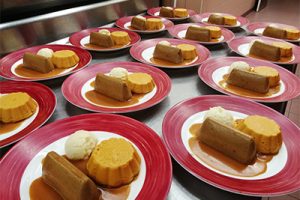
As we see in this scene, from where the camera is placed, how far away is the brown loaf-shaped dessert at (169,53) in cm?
130

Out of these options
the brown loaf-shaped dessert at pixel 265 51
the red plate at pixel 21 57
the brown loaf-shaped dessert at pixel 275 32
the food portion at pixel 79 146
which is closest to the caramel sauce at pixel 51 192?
the food portion at pixel 79 146

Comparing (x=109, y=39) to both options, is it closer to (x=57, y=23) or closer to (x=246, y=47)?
(x=57, y=23)

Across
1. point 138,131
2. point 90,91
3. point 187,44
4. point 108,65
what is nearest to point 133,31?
point 187,44

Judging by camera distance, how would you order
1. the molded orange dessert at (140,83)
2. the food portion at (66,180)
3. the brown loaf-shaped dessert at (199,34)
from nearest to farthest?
the food portion at (66,180)
the molded orange dessert at (140,83)
the brown loaf-shaped dessert at (199,34)

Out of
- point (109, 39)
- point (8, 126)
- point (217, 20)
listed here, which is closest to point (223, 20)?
point (217, 20)

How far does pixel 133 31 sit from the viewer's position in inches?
66.4

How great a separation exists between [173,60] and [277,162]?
0.71m

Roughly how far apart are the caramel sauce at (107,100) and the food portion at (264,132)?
1.30 feet

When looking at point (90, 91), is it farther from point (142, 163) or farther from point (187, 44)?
point (187, 44)

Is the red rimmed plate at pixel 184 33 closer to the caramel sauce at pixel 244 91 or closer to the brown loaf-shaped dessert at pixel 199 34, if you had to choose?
the brown loaf-shaped dessert at pixel 199 34

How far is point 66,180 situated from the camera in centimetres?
62

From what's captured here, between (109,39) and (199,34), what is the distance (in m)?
0.54

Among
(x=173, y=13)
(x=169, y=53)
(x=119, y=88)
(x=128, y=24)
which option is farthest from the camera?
(x=173, y=13)

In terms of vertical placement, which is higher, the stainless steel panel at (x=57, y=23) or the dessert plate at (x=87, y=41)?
the stainless steel panel at (x=57, y=23)
